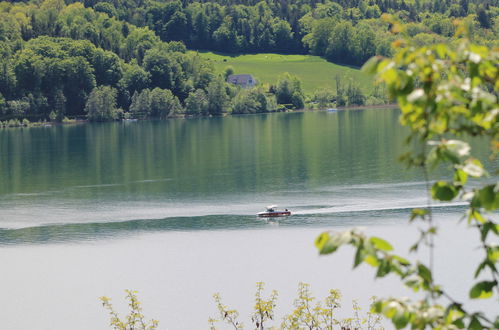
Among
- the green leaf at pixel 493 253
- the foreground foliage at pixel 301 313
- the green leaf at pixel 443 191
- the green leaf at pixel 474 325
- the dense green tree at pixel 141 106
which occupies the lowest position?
the foreground foliage at pixel 301 313

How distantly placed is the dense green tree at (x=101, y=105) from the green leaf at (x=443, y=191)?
170310 mm

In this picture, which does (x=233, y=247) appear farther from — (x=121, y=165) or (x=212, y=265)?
(x=121, y=165)

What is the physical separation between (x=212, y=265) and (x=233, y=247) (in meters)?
4.32

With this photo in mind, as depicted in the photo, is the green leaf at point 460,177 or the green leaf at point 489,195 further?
the green leaf at point 460,177

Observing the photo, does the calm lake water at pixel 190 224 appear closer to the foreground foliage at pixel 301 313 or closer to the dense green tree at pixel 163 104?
the foreground foliage at pixel 301 313

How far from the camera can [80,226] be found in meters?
57.1

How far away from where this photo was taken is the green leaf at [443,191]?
5727mm

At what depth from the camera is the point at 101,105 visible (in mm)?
173250

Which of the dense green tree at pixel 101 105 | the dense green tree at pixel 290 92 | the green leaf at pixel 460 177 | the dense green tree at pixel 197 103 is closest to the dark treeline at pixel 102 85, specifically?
the dense green tree at pixel 101 105

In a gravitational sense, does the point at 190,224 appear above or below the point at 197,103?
below

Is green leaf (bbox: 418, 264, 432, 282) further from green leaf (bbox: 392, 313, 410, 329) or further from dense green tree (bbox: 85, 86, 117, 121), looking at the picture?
dense green tree (bbox: 85, 86, 117, 121)

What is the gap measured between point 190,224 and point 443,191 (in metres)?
50.7

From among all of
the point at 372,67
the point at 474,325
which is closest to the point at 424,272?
the point at 474,325

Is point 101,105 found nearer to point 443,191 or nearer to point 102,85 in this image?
point 102,85
